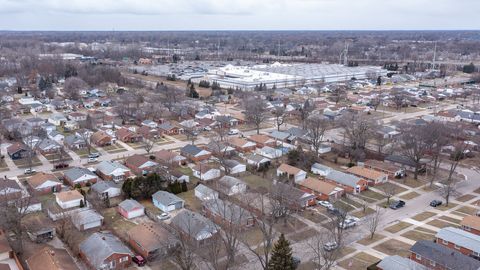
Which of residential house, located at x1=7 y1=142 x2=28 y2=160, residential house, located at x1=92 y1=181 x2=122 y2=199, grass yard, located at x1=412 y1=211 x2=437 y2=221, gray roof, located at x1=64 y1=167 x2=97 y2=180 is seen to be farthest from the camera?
residential house, located at x1=7 y1=142 x2=28 y2=160

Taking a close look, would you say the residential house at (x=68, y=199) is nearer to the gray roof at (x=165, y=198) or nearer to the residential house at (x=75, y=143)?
the gray roof at (x=165, y=198)

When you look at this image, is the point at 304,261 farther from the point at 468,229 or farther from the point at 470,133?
the point at 470,133

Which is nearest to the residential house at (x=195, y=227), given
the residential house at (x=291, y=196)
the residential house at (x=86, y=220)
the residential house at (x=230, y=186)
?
the residential house at (x=291, y=196)

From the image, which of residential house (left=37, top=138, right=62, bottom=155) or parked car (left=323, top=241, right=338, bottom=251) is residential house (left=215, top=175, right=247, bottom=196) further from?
residential house (left=37, top=138, right=62, bottom=155)

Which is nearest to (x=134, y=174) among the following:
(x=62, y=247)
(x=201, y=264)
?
(x=62, y=247)

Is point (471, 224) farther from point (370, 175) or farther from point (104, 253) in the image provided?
point (104, 253)

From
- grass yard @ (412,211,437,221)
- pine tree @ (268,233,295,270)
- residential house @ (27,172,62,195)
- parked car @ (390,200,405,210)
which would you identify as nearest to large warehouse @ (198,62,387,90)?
residential house @ (27,172,62,195)

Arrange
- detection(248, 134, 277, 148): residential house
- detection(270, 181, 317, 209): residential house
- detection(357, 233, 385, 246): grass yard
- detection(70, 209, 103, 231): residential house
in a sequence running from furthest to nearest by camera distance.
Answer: detection(248, 134, 277, 148): residential house
detection(270, 181, 317, 209): residential house
detection(70, 209, 103, 231): residential house
detection(357, 233, 385, 246): grass yard
